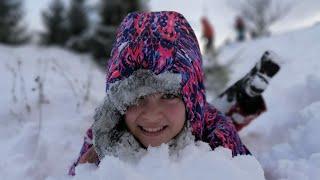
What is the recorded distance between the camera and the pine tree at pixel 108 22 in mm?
12297

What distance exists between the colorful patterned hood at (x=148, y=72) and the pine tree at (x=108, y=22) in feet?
A: 32.2

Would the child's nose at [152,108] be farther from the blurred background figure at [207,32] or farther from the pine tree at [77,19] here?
the pine tree at [77,19]

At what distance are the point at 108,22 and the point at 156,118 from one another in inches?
428

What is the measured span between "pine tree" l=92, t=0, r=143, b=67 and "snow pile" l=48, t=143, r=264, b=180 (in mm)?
10227

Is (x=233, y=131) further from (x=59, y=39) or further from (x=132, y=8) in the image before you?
(x=59, y=39)

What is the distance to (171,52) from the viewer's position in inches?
86.5

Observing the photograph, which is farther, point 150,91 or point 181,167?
point 150,91

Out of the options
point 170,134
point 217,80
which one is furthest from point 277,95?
point 217,80

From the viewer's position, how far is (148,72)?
213cm

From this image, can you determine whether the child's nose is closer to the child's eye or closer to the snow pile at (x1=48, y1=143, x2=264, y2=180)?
the child's eye

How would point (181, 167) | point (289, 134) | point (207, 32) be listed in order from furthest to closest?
point (207, 32) → point (289, 134) → point (181, 167)

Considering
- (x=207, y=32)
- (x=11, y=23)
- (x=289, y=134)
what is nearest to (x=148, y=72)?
(x=289, y=134)

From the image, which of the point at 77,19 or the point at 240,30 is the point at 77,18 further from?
the point at 240,30

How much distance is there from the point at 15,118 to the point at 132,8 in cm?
874
